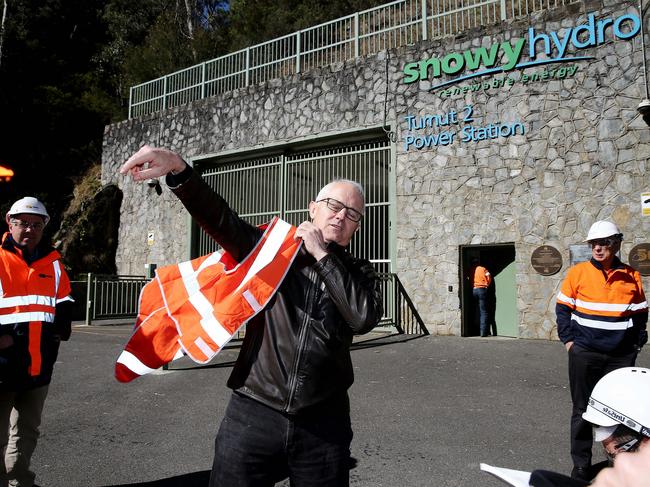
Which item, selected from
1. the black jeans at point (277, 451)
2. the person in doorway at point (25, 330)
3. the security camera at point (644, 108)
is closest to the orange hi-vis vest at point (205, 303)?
the black jeans at point (277, 451)

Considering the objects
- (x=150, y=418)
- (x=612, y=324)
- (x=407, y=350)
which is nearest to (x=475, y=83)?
(x=407, y=350)

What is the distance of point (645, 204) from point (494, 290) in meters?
3.57

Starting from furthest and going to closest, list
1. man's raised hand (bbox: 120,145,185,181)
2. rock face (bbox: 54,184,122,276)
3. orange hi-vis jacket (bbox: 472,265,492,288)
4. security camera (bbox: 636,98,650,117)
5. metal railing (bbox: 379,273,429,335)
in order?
rock face (bbox: 54,184,122,276) → metal railing (bbox: 379,273,429,335) → orange hi-vis jacket (bbox: 472,265,492,288) → security camera (bbox: 636,98,650,117) → man's raised hand (bbox: 120,145,185,181)

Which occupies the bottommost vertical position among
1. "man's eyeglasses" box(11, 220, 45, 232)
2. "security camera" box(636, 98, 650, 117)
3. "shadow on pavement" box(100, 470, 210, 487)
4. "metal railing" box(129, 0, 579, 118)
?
"shadow on pavement" box(100, 470, 210, 487)

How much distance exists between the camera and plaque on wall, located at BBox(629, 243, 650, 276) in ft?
33.1

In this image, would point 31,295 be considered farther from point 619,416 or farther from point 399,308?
point 399,308

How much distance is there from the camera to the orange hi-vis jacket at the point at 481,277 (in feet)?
38.6

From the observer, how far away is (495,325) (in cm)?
1212

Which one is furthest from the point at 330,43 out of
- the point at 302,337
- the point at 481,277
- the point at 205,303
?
the point at 302,337

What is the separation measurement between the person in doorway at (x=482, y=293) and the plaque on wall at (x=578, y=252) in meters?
1.83

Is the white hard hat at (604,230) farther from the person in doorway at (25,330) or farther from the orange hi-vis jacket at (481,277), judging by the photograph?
the orange hi-vis jacket at (481,277)

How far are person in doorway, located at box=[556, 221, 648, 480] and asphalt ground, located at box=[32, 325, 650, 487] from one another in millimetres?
706

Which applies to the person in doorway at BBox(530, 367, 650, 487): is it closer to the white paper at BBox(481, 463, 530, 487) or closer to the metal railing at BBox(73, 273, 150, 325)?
the white paper at BBox(481, 463, 530, 487)

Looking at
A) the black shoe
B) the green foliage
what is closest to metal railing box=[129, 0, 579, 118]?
the green foliage
